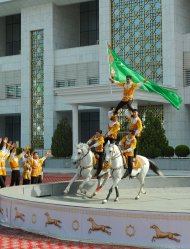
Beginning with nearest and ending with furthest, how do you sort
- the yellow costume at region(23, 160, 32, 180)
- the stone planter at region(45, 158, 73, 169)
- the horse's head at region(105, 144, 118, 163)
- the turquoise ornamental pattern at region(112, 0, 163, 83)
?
the horse's head at region(105, 144, 118, 163) < the yellow costume at region(23, 160, 32, 180) < the turquoise ornamental pattern at region(112, 0, 163, 83) < the stone planter at region(45, 158, 73, 169)

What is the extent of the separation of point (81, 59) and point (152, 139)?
41.1 ft

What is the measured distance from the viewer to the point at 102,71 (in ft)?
137

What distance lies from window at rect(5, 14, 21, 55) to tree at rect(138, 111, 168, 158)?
23193 mm

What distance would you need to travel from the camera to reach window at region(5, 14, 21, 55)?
5325 centimetres

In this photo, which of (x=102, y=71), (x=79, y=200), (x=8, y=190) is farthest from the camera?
(x=102, y=71)

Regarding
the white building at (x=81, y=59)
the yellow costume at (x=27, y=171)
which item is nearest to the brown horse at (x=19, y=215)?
the yellow costume at (x=27, y=171)

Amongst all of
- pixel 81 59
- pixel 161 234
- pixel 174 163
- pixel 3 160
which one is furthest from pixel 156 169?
pixel 81 59

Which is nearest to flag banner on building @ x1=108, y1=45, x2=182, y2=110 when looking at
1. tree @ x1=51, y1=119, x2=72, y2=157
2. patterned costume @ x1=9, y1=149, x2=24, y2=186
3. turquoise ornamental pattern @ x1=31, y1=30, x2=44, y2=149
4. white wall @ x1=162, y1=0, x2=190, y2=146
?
patterned costume @ x1=9, y1=149, x2=24, y2=186

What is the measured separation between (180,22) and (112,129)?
86.4ft

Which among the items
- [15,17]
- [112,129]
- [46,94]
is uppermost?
[15,17]

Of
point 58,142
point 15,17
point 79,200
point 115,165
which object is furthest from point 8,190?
point 15,17

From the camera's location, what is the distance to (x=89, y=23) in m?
48.9

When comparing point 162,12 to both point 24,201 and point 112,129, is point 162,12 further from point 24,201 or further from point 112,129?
point 24,201

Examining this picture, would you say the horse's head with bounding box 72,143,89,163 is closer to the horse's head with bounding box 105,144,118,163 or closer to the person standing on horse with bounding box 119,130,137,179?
the person standing on horse with bounding box 119,130,137,179
